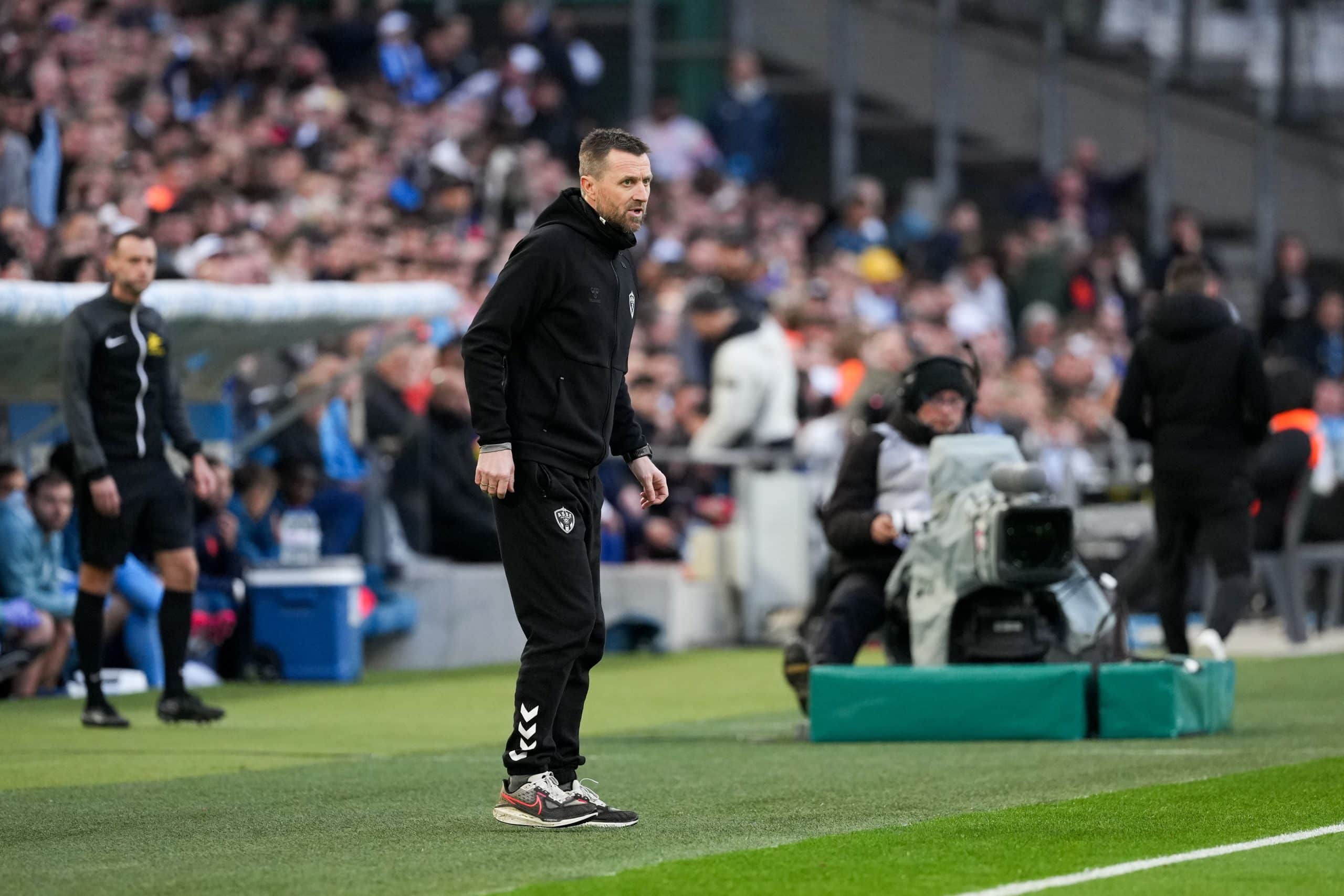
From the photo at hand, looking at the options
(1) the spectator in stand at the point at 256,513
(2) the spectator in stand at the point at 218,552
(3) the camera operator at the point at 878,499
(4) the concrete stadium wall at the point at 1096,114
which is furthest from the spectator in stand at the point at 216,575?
(4) the concrete stadium wall at the point at 1096,114

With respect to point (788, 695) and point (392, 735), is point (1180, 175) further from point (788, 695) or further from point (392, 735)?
point (392, 735)

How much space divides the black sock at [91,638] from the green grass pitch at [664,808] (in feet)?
0.69

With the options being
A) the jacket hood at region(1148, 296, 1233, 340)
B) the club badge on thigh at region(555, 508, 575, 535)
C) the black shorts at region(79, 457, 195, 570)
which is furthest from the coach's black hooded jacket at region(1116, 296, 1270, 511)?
the club badge on thigh at region(555, 508, 575, 535)

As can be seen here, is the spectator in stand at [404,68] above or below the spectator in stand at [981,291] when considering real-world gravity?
above

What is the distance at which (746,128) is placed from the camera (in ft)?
89.2

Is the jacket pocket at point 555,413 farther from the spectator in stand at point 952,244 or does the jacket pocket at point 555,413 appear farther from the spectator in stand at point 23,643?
the spectator in stand at point 952,244

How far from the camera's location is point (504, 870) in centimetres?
639

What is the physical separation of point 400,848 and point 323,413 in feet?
31.0

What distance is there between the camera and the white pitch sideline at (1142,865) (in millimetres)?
5922

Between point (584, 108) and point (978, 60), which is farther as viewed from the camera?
point (978, 60)

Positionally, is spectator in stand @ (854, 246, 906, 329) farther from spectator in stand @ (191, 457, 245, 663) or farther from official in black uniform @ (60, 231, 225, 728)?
official in black uniform @ (60, 231, 225, 728)

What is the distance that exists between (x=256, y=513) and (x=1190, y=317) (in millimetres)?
6312

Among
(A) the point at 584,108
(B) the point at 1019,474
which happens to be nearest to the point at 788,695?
(B) the point at 1019,474

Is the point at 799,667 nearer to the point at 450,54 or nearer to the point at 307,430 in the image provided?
the point at 307,430
